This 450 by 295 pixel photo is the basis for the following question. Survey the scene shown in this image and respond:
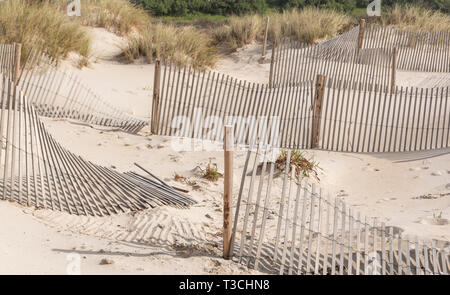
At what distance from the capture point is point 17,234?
14.2 feet

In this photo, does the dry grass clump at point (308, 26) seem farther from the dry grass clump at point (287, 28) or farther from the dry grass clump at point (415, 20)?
the dry grass clump at point (415, 20)

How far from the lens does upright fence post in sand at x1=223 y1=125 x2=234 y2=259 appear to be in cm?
411

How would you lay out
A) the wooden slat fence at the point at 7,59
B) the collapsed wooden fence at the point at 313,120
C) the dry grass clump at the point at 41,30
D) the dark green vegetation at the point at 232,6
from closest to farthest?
the collapsed wooden fence at the point at 313,120 < the wooden slat fence at the point at 7,59 < the dry grass clump at the point at 41,30 < the dark green vegetation at the point at 232,6

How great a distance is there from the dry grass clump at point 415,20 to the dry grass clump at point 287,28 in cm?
136

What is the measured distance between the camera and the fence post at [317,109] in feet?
25.5

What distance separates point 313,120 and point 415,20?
427 inches

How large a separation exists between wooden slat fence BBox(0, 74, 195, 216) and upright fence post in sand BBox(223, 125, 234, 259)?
3.75 feet

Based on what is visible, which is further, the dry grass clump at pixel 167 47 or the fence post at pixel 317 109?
the dry grass clump at pixel 167 47

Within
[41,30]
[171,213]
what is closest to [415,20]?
[41,30]

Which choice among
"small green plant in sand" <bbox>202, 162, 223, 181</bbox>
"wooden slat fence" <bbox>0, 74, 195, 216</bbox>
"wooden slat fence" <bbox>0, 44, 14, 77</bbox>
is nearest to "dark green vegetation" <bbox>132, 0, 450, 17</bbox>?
"wooden slat fence" <bbox>0, 44, 14, 77</bbox>

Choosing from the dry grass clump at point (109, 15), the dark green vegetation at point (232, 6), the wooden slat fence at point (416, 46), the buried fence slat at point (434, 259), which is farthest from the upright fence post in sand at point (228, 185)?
the dark green vegetation at point (232, 6)

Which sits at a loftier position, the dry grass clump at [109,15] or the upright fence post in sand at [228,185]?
the dry grass clump at [109,15]
